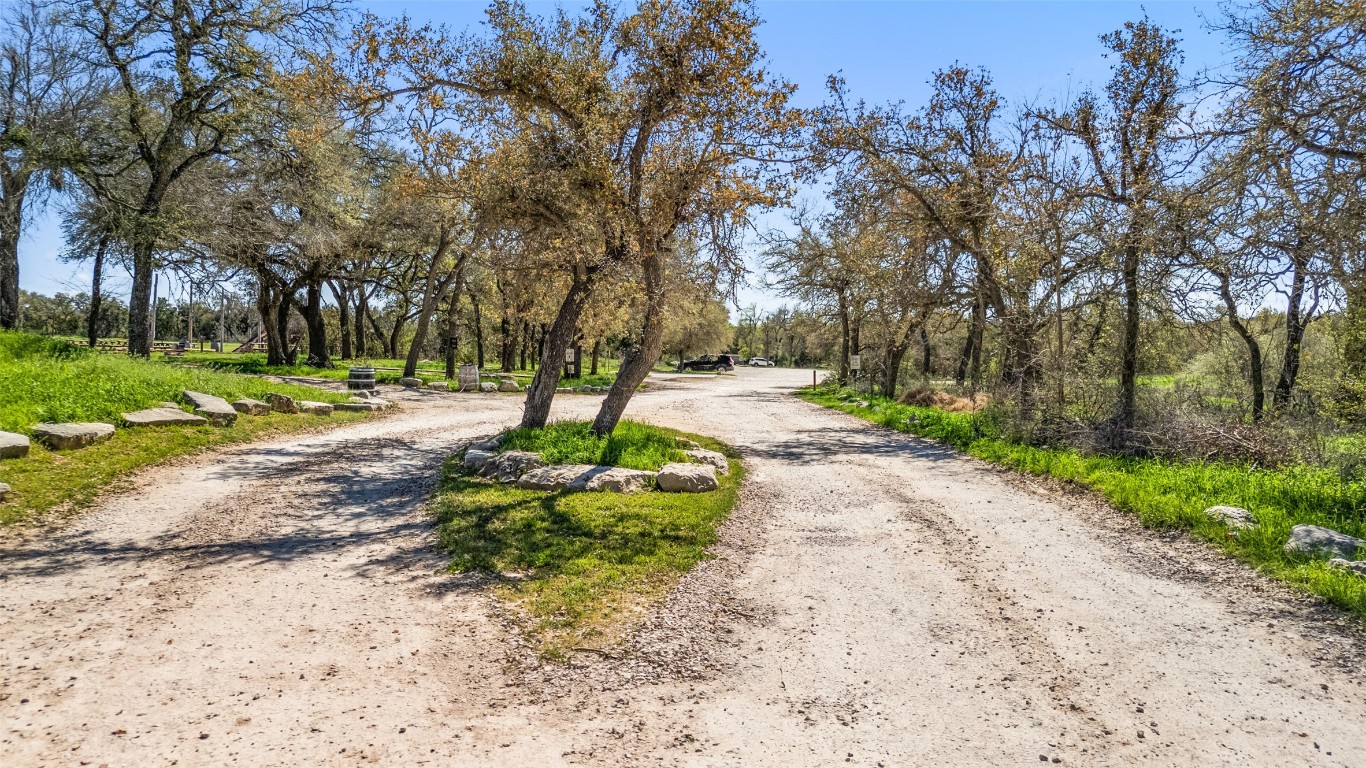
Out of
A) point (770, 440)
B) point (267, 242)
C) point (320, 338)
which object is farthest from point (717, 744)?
point (320, 338)

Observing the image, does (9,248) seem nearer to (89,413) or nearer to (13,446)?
(89,413)

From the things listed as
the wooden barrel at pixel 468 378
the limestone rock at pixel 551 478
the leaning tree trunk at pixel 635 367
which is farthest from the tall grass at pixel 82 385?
the wooden barrel at pixel 468 378

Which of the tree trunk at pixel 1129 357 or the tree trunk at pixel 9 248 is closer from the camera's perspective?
the tree trunk at pixel 1129 357

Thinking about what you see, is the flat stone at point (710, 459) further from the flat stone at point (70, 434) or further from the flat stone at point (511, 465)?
the flat stone at point (70, 434)

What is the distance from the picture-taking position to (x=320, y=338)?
28.5m

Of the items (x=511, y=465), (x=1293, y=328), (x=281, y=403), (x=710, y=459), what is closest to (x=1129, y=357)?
(x=1293, y=328)

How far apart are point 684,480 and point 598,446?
198 cm

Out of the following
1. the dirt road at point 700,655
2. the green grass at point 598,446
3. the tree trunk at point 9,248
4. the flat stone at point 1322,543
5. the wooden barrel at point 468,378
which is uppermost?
the tree trunk at point 9,248

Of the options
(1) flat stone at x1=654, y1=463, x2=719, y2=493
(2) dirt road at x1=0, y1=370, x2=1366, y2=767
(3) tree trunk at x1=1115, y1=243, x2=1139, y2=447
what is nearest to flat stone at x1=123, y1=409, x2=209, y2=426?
(2) dirt road at x1=0, y1=370, x2=1366, y2=767

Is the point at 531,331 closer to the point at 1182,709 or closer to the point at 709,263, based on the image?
the point at 709,263

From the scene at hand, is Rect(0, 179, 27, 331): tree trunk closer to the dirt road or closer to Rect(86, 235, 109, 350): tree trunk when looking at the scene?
Rect(86, 235, 109, 350): tree trunk

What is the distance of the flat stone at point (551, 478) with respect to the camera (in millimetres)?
8508

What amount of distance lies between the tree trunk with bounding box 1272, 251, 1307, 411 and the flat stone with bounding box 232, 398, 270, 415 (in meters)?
15.2

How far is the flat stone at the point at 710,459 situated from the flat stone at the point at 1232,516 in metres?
5.55
